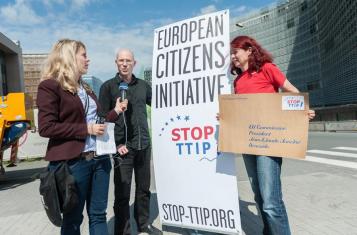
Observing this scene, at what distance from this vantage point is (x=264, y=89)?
3.32 meters

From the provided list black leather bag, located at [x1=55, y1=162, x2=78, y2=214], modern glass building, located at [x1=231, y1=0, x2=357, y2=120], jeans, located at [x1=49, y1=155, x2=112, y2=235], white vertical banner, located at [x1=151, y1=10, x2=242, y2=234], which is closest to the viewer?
black leather bag, located at [x1=55, y1=162, x2=78, y2=214]

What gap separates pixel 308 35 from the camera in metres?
78.1

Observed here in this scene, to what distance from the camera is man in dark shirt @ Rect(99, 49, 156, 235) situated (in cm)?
406

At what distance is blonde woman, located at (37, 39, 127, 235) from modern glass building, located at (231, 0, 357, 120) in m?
26.3

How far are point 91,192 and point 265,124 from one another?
4.83 ft

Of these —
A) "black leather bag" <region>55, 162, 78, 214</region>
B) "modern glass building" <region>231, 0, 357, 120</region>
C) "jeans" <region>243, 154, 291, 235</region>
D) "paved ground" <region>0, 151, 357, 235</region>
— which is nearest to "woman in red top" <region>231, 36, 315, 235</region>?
"jeans" <region>243, 154, 291, 235</region>

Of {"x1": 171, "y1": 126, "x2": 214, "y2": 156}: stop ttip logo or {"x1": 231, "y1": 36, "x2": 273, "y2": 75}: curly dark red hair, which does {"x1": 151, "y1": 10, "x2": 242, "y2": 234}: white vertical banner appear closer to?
{"x1": 171, "y1": 126, "x2": 214, "y2": 156}: stop ttip logo

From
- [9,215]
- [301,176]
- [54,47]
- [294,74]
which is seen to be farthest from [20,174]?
[294,74]

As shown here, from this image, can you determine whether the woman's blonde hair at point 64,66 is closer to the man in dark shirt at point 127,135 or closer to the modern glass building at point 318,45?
the man in dark shirt at point 127,135

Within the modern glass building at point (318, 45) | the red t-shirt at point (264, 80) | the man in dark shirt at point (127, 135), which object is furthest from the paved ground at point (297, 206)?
the modern glass building at point (318, 45)

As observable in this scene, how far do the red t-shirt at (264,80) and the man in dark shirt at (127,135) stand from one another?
1.24 meters

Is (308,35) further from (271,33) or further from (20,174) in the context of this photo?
(20,174)

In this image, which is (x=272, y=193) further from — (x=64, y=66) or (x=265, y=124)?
(x=64, y=66)

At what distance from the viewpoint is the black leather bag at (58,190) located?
2777 mm
